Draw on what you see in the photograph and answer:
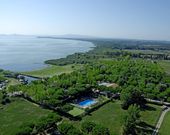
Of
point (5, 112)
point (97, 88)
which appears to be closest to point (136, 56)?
point (97, 88)

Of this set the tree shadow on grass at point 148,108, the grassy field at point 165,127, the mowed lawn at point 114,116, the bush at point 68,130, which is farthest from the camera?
the tree shadow on grass at point 148,108

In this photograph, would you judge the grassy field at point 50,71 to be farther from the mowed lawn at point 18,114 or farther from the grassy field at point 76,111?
the grassy field at point 76,111

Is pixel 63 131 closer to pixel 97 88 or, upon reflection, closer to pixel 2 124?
pixel 2 124

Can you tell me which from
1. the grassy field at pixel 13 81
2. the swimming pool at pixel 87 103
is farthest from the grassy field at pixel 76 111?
the grassy field at pixel 13 81

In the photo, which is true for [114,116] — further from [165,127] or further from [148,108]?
[165,127]

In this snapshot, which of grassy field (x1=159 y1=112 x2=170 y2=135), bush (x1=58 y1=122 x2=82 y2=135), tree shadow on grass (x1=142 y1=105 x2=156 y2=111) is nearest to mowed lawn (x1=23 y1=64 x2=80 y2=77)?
tree shadow on grass (x1=142 y1=105 x2=156 y2=111)

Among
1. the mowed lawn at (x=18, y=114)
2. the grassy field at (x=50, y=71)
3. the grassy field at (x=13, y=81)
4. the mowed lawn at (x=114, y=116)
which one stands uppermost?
the mowed lawn at (x=114, y=116)

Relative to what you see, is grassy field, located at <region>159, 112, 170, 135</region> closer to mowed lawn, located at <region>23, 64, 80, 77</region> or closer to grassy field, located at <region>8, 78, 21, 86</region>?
grassy field, located at <region>8, 78, 21, 86</region>
